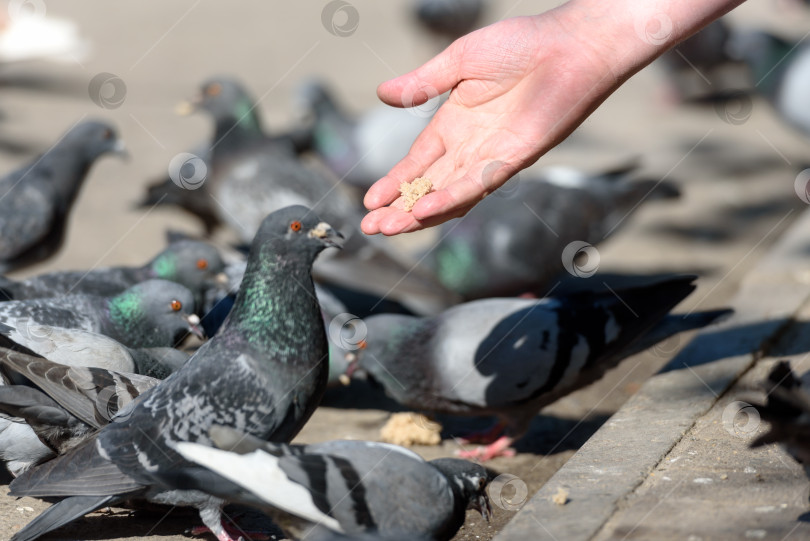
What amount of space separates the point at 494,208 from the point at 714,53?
5.35 metres

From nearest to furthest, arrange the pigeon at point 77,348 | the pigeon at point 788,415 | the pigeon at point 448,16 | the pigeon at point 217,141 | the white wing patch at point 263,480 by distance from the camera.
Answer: the pigeon at point 788,415, the white wing patch at point 263,480, the pigeon at point 77,348, the pigeon at point 217,141, the pigeon at point 448,16

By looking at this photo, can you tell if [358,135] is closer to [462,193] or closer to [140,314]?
[140,314]

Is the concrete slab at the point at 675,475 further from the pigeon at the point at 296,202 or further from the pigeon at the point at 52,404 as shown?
the pigeon at the point at 296,202

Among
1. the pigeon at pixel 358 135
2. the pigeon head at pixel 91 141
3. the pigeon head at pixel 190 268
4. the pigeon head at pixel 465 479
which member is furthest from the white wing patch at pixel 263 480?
the pigeon at pixel 358 135


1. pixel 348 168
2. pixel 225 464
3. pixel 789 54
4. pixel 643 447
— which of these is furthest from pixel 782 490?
pixel 789 54

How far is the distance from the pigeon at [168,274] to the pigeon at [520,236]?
1.61 meters

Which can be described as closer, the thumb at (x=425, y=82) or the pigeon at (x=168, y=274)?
the thumb at (x=425, y=82)

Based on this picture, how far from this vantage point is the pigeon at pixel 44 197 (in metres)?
5.27

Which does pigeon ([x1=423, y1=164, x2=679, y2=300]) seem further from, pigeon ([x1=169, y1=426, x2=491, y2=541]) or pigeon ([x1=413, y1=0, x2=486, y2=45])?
pigeon ([x1=413, y1=0, x2=486, y2=45])

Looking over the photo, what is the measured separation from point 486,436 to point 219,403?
1763 millimetres

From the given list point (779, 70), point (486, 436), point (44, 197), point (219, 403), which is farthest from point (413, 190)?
point (779, 70)

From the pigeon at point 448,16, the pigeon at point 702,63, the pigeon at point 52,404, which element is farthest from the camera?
the pigeon at point 702,63

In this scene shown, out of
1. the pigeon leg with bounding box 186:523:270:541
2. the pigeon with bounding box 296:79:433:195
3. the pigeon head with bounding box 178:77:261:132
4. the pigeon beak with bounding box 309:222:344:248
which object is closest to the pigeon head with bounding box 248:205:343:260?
the pigeon beak with bounding box 309:222:344:248

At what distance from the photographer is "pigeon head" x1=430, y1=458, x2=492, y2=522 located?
291 centimetres
